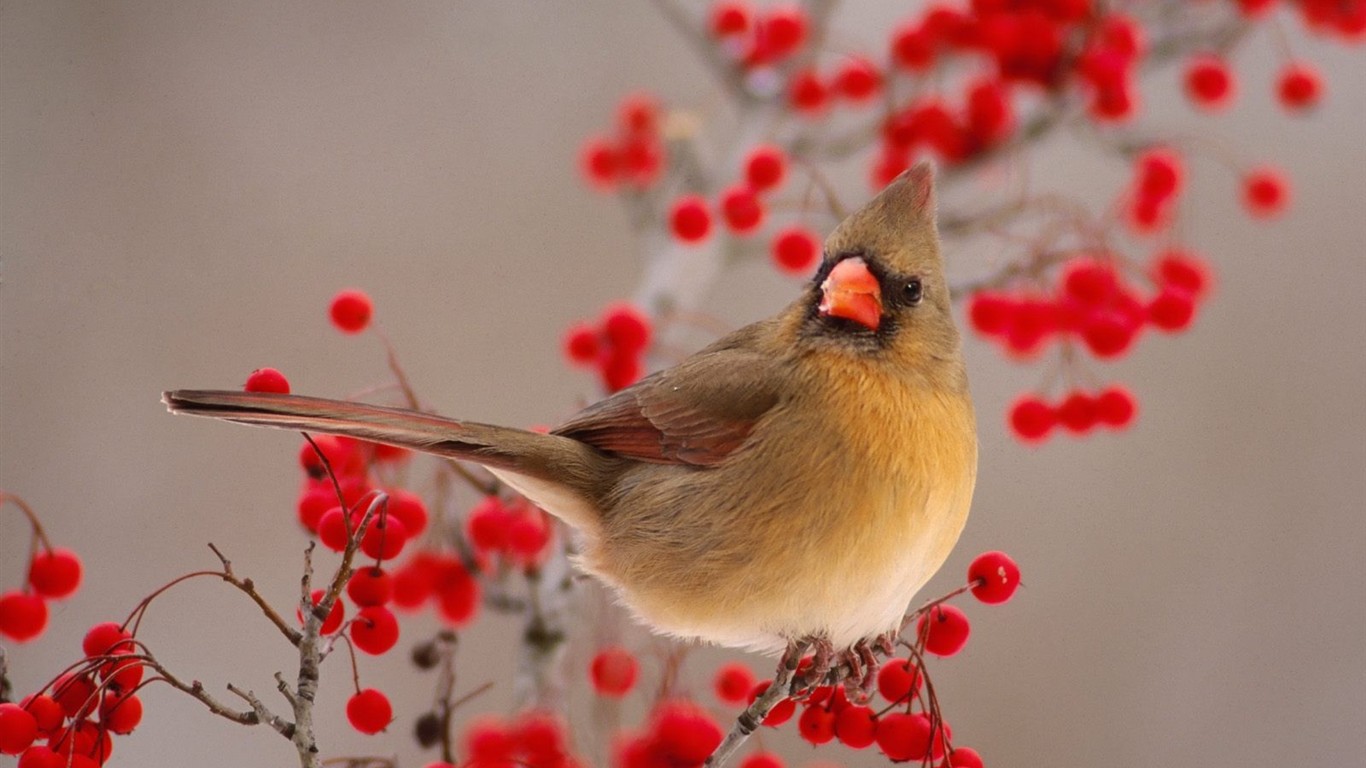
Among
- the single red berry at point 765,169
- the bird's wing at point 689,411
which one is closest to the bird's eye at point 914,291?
the bird's wing at point 689,411

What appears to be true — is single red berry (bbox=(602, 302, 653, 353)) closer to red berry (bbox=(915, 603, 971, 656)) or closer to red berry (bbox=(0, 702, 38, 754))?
red berry (bbox=(915, 603, 971, 656))

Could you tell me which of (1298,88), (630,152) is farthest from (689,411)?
(1298,88)

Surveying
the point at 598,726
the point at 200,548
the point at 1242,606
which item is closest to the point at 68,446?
the point at 200,548

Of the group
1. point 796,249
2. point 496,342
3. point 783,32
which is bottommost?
point 796,249

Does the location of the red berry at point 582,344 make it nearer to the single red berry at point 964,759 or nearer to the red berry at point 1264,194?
the single red berry at point 964,759

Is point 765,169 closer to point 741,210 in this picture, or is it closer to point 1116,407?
point 741,210

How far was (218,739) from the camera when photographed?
2.64 m

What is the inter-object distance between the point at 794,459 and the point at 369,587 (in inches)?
20.8

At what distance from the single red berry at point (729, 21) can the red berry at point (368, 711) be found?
1381 mm

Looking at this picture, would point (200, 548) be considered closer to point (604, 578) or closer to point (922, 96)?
point (604, 578)

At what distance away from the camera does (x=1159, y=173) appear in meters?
2.30

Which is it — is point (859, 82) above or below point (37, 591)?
above

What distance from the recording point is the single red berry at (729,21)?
2.41m

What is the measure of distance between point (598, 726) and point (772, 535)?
0.43m
